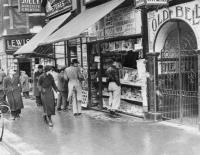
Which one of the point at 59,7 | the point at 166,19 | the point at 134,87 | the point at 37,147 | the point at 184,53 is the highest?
the point at 59,7

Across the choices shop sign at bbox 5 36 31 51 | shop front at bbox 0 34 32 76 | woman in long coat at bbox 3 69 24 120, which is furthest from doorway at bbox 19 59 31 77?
woman in long coat at bbox 3 69 24 120

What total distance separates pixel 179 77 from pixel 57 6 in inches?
344

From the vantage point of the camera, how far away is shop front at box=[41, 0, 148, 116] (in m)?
11.6

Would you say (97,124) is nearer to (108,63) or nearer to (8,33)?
(108,63)

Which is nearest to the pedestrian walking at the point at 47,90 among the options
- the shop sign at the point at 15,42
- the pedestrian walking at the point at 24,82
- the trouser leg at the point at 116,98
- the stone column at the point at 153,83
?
the trouser leg at the point at 116,98

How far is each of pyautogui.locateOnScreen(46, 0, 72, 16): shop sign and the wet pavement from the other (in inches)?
215

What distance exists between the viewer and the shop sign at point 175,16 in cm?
920

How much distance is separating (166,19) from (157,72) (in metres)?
1.49

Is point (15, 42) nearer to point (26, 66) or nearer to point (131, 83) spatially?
point (26, 66)

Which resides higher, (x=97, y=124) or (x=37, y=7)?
(x=37, y=7)

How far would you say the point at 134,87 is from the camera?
39.4 ft

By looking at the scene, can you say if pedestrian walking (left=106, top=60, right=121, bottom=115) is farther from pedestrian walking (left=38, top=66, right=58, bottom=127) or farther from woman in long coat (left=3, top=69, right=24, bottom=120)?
woman in long coat (left=3, top=69, right=24, bottom=120)

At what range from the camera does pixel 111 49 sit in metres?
12.9

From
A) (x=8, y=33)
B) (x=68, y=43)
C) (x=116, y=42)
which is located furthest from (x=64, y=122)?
(x=8, y=33)
